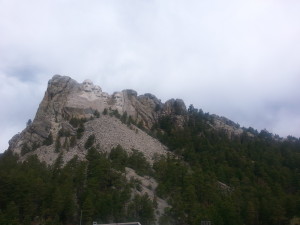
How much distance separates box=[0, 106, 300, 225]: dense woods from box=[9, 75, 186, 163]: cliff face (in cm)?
434

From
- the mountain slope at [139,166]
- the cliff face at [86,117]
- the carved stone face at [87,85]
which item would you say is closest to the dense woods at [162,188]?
the mountain slope at [139,166]

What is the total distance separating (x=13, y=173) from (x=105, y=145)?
29176 mm

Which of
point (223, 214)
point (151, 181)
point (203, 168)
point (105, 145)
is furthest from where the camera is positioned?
point (105, 145)

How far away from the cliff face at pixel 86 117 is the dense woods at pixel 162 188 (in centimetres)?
434

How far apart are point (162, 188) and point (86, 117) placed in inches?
1607

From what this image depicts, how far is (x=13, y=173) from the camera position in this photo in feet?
230

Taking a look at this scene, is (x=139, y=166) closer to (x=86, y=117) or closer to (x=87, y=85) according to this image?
(x=86, y=117)

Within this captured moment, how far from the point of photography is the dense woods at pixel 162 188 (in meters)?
63.2

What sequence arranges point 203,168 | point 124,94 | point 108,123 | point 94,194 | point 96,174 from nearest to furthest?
point 94,194, point 96,174, point 203,168, point 108,123, point 124,94

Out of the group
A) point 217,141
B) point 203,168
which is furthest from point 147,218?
point 217,141

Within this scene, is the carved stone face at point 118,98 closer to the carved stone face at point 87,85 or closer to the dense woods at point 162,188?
the carved stone face at point 87,85

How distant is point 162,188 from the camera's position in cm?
7512

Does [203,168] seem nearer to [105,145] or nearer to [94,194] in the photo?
[105,145]

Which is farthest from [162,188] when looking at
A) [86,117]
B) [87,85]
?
[87,85]
